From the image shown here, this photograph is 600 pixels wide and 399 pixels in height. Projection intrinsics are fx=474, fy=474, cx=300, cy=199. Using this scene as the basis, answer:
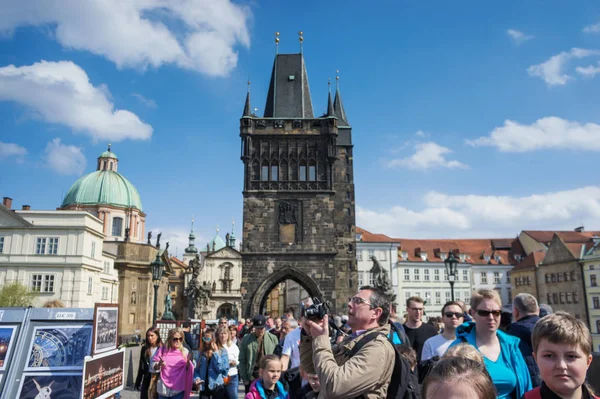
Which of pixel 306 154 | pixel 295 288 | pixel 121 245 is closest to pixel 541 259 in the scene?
pixel 295 288

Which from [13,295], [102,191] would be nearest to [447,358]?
[13,295]

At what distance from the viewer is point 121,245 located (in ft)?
141

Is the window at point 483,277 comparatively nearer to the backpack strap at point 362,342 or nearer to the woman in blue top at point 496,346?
the woman in blue top at point 496,346

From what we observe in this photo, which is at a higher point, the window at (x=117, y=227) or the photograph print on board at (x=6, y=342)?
the window at (x=117, y=227)

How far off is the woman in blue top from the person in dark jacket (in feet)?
1.26

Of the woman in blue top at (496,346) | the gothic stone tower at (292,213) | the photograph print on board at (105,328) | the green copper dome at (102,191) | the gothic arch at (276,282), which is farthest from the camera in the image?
the green copper dome at (102,191)

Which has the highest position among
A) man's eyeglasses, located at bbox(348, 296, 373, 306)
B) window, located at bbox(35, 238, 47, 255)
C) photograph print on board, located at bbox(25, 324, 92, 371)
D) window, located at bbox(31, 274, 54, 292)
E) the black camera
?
window, located at bbox(35, 238, 47, 255)

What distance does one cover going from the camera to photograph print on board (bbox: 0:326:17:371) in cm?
529

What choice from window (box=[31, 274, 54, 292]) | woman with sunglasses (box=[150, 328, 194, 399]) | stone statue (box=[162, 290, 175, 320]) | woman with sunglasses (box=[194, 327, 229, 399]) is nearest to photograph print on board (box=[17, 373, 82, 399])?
woman with sunglasses (box=[150, 328, 194, 399])

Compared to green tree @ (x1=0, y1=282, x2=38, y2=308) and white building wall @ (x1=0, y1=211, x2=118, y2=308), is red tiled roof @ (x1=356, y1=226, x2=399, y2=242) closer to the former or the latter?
white building wall @ (x1=0, y1=211, x2=118, y2=308)

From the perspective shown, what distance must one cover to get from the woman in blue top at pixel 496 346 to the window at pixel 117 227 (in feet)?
194

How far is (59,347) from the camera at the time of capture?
5.56 metres

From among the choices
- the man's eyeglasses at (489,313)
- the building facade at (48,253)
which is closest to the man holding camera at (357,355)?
the man's eyeglasses at (489,313)

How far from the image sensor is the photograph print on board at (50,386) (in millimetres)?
5301
